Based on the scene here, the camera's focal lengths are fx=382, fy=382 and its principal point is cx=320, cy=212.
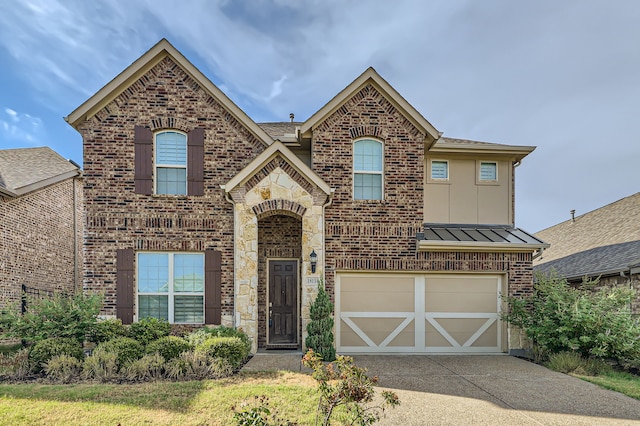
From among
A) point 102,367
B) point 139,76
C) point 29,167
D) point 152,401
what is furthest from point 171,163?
point 29,167

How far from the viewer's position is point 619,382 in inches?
302

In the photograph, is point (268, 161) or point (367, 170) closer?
point (268, 161)

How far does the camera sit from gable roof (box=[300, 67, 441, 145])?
410 inches

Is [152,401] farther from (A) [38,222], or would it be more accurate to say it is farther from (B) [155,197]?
(A) [38,222]

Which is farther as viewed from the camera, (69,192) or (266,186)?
(69,192)

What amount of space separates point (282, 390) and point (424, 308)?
538cm

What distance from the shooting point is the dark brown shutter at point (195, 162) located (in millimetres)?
10219

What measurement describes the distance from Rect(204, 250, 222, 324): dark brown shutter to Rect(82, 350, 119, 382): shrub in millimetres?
2591

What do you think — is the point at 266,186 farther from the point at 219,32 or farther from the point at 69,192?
the point at 69,192

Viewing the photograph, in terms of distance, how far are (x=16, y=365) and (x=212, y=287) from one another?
4.20 m

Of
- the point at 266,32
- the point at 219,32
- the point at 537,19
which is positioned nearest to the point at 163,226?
the point at 219,32

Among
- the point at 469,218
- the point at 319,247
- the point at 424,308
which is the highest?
the point at 469,218

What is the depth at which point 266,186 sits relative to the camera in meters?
9.78

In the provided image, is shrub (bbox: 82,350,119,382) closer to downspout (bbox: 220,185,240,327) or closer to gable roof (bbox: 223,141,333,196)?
downspout (bbox: 220,185,240,327)
